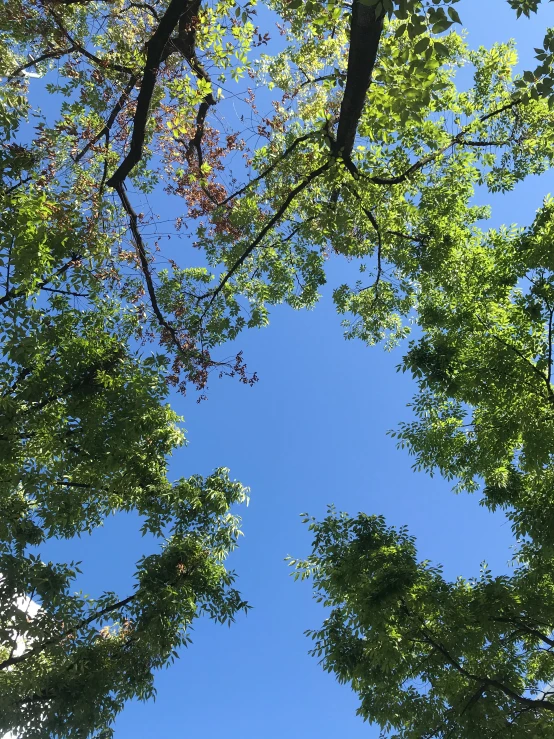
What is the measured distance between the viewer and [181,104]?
24.7 feet

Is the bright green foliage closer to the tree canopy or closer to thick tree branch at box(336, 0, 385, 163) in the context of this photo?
the tree canopy

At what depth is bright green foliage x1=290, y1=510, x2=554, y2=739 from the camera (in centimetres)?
648

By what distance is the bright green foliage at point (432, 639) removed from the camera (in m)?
6.48

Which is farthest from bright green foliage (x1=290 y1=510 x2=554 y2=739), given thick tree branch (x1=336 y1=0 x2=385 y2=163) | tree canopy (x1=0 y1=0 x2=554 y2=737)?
thick tree branch (x1=336 y1=0 x2=385 y2=163)

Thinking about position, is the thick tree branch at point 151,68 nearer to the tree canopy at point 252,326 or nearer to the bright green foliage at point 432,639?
the tree canopy at point 252,326

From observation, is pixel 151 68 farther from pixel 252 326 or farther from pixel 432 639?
pixel 432 639

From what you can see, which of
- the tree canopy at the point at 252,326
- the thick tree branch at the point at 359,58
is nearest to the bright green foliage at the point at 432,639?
the tree canopy at the point at 252,326

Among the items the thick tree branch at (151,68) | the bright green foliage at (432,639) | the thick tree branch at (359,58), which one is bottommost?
the bright green foliage at (432,639)

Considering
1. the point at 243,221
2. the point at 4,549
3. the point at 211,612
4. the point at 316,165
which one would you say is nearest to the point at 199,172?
the point at 243,221

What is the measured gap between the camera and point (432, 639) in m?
6.87

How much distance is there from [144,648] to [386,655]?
3522 millimetres

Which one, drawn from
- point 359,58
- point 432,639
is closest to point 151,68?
point 359,58

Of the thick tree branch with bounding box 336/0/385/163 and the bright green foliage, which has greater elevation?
the thick tree branch with bounding box 336/0/385/163

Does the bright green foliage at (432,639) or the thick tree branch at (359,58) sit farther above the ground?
the thick tree branch at (359,58)
